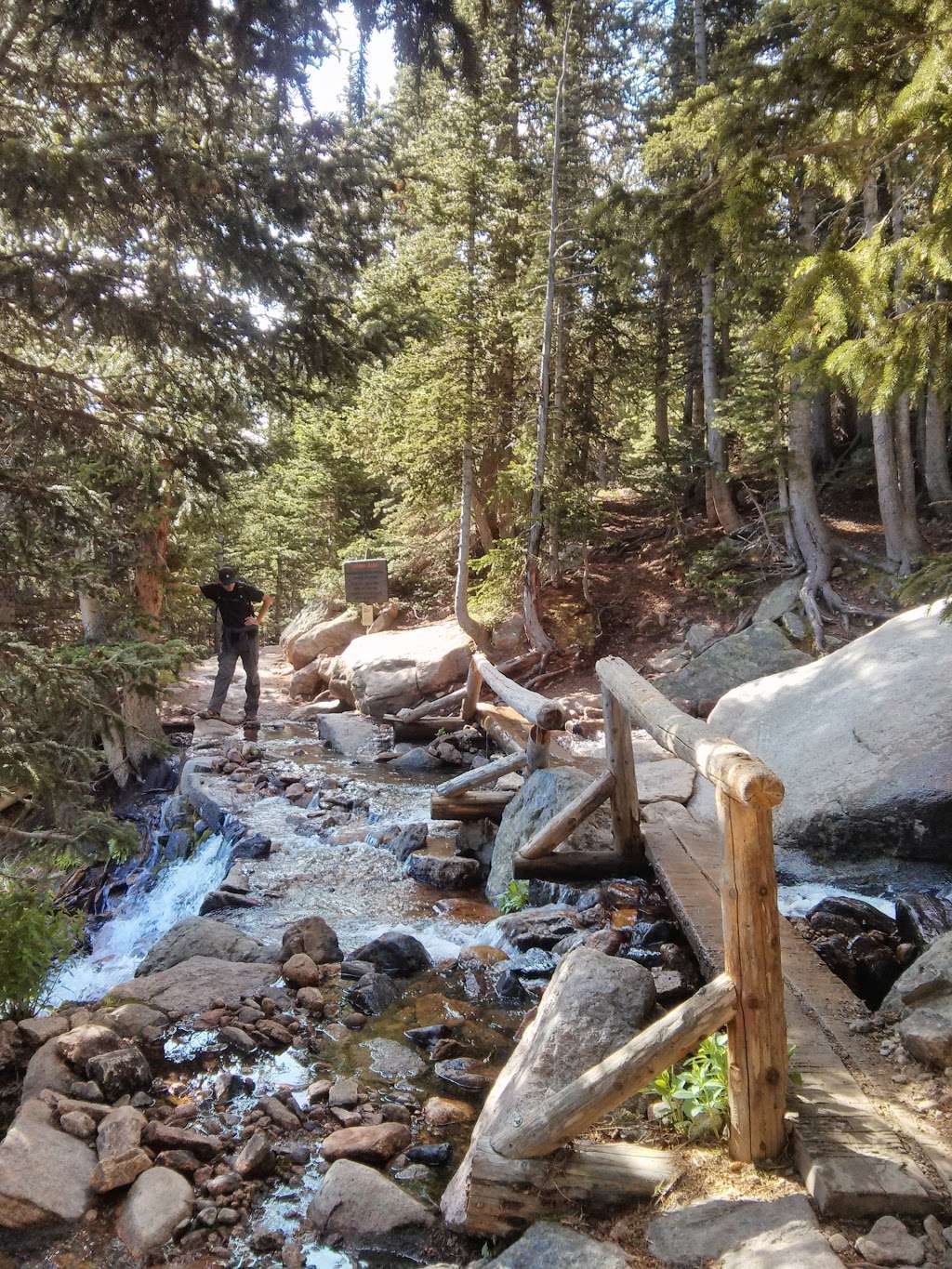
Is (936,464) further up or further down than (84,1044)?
further up

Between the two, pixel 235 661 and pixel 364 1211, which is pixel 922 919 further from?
pixel 235 661

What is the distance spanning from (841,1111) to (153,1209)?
2.93 meters

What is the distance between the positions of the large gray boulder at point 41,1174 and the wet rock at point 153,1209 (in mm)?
222

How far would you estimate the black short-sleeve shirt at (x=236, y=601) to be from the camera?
14883mm

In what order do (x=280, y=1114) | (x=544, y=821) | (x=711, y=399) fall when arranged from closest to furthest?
(x=280, y=1114) < (x=544, y=821) < (x=711, y=399)

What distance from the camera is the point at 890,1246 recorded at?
2.80 m

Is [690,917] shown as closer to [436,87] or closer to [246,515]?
[436,87]

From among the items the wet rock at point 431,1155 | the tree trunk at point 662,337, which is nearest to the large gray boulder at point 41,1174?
the wet rock at point 431,1155

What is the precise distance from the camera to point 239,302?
23.3ft

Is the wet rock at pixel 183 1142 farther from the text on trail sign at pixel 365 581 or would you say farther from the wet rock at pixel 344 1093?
the text on trail sign at pixel 365 581

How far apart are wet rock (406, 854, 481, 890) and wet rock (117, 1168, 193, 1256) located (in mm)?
4377

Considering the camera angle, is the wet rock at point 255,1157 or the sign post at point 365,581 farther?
the sign post at point 365,581

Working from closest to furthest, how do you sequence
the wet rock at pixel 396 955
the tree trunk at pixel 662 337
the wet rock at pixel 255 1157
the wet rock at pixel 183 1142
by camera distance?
the wet rock at pixel 255 1157 → the wet rock at pixel 183 1142 → the wet rock at pixel 396 955 → the tree trunk at pixel 662 337

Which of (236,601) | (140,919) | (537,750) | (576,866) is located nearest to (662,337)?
(236,601)
